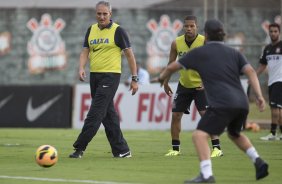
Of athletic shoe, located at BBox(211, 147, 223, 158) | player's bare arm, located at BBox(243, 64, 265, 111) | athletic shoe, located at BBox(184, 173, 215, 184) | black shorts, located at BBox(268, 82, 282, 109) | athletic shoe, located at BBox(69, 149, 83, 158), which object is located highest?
player's bare arm, located at BBox(243, 64, 265, 111)

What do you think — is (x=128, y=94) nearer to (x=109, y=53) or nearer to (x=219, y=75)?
(x=109, y=53)

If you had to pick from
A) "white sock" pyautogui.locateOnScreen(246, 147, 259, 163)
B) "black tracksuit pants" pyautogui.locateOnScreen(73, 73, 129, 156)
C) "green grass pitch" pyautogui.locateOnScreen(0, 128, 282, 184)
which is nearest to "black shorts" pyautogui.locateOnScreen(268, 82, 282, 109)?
"green grass pitch" pyautogui.locateOnScreen(0, 128, 282, 184)

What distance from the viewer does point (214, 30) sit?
1115cm

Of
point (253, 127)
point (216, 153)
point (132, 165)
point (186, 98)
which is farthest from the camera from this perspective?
point (253, 127)

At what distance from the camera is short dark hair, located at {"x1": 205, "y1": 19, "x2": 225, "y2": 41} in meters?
11.1

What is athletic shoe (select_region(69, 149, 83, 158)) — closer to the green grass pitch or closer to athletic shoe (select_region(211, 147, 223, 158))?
the green grass pitch

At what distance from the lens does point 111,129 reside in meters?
14.8

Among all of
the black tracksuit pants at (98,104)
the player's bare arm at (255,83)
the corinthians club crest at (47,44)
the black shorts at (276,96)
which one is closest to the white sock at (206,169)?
the player's bare arm at (255,83)

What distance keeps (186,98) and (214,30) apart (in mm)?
4153

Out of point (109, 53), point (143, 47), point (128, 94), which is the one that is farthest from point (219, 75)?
point (143, 47)

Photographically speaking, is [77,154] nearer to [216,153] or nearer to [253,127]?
[216,153]

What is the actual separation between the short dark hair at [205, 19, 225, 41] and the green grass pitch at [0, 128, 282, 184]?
1651mm

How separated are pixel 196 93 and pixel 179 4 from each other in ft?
65.6

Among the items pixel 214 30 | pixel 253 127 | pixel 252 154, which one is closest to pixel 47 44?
pixel 253 127
